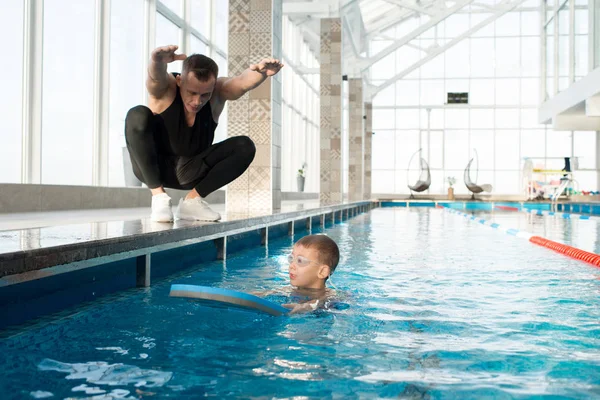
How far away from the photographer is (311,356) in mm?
1859

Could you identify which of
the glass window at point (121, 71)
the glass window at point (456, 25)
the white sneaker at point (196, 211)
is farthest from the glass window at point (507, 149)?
the white sneaker at point (196, 211)

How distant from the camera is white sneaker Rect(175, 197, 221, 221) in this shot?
404 centimetres

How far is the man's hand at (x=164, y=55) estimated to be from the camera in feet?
9.77

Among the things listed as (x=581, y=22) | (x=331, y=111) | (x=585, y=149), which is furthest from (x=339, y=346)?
(x=585, y=149)

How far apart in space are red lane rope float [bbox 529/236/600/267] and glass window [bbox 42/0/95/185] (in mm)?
5011

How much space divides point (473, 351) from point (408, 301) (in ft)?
3.27

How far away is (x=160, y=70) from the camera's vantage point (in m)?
3.16

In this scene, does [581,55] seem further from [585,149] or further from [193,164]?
[193,164]

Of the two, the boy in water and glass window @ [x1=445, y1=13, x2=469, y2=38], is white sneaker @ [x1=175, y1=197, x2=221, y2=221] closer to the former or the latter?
the boy in water

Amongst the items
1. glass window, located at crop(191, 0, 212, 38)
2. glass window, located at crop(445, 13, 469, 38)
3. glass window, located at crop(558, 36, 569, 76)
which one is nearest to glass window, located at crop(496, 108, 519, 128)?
glass window, located at crop(445, 13, 469, 38)

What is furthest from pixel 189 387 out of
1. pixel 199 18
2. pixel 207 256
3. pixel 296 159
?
pixel 296 159

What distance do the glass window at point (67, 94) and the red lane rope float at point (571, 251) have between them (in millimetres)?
5011

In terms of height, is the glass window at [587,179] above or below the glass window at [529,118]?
below

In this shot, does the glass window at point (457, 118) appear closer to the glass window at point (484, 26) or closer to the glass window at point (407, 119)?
the glass window at point (407, 119)
